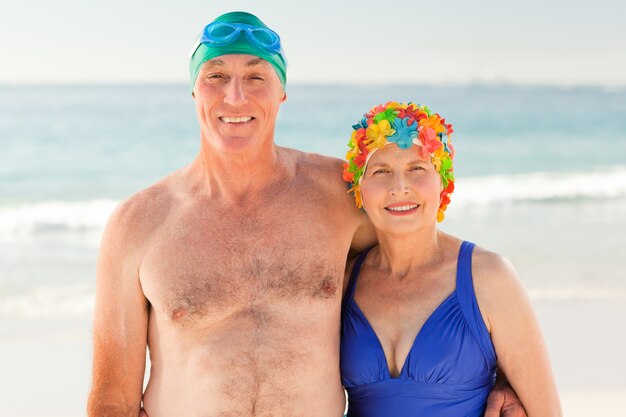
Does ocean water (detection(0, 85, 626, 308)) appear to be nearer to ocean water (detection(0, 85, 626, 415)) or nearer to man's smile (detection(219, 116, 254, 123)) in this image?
ocean water (detection(0, 85, 626, 415))

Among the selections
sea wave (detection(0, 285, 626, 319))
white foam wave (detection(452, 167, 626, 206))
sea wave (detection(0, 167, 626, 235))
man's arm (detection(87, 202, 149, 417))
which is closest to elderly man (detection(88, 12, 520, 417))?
man's arm (detection(87, 202, 149, 417))

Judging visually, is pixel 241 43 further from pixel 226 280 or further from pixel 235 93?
pixel 226 280

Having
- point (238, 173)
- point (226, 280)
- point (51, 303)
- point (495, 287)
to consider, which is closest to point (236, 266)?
point (226, 280)

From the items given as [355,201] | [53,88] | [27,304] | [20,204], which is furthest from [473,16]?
[355,201]

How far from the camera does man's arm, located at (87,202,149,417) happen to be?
3.63 meters

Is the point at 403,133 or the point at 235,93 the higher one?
the point at 235,93

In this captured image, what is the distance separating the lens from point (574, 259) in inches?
407

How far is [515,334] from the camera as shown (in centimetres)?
349

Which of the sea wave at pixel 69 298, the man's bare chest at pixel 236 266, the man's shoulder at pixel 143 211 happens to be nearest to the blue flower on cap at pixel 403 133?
the man's bare chest at pixel 236 266

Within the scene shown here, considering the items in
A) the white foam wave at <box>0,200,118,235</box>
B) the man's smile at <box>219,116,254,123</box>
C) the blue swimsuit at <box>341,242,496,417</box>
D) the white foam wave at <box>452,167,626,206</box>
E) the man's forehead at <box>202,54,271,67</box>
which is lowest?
the blue swimsuit at <box>341,242,496,417</box>

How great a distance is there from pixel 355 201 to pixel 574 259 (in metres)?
7.11

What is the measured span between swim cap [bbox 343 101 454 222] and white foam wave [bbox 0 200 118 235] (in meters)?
10.1

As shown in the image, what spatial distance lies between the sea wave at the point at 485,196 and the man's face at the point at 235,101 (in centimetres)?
993

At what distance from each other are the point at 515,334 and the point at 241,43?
163cm
